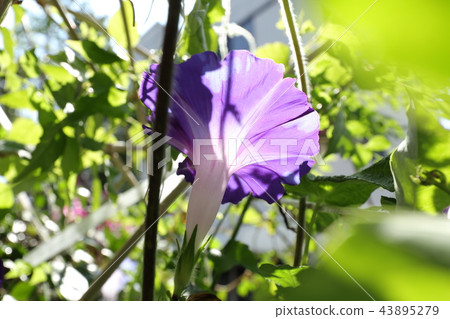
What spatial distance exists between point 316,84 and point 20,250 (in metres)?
0.71

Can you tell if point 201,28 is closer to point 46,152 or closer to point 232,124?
point 232,124

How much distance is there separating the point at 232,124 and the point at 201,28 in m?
0.14

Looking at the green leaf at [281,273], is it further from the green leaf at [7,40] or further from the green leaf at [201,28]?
the green leaf at [7,40]

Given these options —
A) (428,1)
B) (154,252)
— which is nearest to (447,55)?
(428,1)

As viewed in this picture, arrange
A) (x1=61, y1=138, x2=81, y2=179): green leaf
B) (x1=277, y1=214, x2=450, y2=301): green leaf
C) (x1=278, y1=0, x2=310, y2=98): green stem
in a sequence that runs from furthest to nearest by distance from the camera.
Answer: (x1=61, y1=138, x2=81, y2=179): green leaf
(x1=278, y1=0, x2=310, y2=98): green stem
(x1=277, y1=214, x2=450, y2=301): green leaf

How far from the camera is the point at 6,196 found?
0.55 metres

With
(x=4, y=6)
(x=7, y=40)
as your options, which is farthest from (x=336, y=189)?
(x=7, y=40)

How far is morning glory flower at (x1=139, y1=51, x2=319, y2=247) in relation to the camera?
28 cm

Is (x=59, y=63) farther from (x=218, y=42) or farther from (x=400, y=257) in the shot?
(x=400, y=257)

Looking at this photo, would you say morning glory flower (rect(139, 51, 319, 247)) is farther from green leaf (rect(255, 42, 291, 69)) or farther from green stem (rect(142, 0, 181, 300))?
green leaf (rect(255, 42, 291, 69))

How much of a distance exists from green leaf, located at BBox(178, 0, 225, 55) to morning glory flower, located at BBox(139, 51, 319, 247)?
121mm

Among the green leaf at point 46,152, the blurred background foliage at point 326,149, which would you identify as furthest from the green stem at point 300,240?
the green leaf at point 46,152

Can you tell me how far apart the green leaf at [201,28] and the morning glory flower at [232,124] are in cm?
12

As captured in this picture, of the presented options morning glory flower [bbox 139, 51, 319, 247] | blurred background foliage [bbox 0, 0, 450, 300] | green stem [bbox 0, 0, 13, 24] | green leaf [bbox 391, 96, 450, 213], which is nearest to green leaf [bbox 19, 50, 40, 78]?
blurred background foliage [bbox 0, 0, 450, 300]
